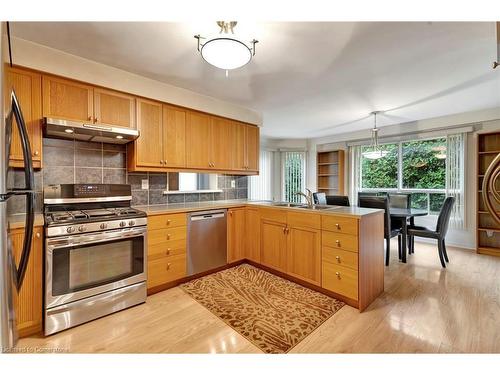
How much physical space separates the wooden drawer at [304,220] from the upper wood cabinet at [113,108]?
79.9 inches

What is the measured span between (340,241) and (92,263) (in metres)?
2.21

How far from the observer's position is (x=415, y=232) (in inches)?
127

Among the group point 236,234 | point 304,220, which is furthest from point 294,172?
point 304,220

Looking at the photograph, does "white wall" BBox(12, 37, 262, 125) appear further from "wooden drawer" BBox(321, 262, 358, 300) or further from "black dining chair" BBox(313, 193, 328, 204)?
"wooden drawer" BBox(321, 262, 358, 300)

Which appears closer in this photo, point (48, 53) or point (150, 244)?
point (48, 53)

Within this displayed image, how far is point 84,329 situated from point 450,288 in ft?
11.6

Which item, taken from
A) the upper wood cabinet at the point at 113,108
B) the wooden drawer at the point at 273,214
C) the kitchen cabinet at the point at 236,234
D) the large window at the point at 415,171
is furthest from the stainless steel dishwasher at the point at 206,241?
the large window at the point at 415,171

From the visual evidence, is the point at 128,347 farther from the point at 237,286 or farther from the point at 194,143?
the point at 194,143

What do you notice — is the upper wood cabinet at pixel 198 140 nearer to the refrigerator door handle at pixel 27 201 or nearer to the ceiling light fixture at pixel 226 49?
the ceiling light fixture at pixel 226 49

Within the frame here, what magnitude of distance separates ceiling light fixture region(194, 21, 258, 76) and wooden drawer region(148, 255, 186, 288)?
6.48 feet

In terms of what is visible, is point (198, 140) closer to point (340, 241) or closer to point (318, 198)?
point (340, 241)

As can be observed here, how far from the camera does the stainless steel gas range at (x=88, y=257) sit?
1.76 metres

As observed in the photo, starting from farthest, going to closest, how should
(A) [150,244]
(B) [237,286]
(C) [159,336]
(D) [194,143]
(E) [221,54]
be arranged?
(D) [194,143] < (B) [237,286] < (A) [150,244] < (C) [159,336] < (E) [221,54]
